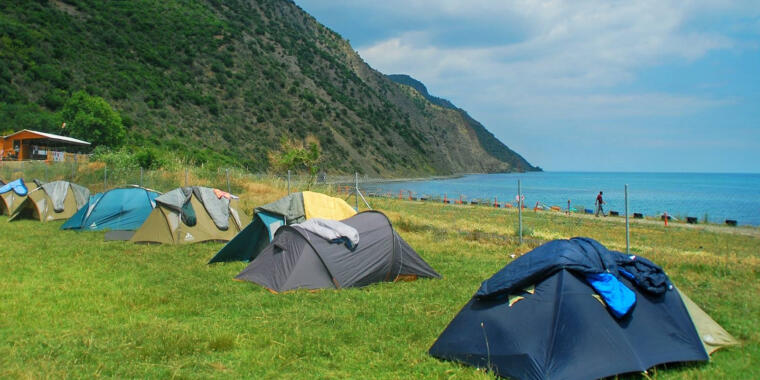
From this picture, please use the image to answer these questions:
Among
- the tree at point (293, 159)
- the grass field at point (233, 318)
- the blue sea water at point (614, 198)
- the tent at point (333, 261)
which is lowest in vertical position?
the blue sea water at point (614, 198)

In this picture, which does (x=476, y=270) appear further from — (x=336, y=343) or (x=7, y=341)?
(x=7, y=341)

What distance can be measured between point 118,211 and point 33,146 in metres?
25.1

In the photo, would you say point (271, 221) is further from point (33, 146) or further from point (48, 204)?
point (33, 146)

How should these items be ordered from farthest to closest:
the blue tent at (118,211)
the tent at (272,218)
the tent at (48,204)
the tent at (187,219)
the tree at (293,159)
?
the tree at (293,159) < the tent at (48,204) < the blue tent at (118,211) < the tent at (187,219) < the tent at (272,218)

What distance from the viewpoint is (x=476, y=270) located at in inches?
412

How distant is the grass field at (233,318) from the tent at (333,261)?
0.89 ft

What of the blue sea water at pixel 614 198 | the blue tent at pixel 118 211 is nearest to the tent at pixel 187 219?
the blue tent at pixel 118 211

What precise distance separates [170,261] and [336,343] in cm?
667

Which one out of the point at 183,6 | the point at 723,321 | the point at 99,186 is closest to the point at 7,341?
the point at 723,321

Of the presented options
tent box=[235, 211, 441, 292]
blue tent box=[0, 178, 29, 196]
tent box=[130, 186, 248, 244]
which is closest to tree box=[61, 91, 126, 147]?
blue tent box=[0, 178, 29, 196]

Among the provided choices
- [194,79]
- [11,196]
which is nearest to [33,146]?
[11,196]

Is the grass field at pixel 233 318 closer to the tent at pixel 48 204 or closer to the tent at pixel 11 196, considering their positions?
the tent at pixel 48 204

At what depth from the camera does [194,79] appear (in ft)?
183

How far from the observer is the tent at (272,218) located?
449 inches
